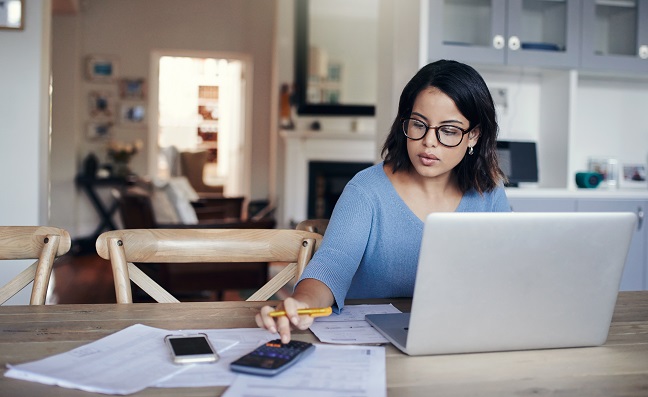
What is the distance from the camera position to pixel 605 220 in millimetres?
975

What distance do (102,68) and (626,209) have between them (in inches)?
228

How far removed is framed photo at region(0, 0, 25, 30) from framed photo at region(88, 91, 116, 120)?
14.3 feet

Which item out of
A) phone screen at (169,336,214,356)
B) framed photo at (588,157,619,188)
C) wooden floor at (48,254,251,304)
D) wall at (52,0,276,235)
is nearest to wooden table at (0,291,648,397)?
phone screen at (169,336,214,356)

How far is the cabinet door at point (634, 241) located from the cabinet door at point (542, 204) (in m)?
0.07

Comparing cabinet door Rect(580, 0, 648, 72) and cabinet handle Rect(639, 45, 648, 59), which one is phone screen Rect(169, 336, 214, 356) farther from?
cabinet handle Rect(639, 45, 648, 59)

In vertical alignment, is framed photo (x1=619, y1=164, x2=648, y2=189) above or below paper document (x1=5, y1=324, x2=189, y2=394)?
above

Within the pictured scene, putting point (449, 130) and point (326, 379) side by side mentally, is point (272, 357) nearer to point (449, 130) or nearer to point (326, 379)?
point (326, 379)

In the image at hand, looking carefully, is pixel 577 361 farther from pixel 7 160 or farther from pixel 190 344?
pixel 7 160

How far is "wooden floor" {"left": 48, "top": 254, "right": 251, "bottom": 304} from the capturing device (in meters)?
4.61

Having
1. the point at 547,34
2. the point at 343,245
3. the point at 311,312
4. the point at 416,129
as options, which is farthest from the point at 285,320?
the point at 547,34

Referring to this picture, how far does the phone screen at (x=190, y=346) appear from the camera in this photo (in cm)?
97

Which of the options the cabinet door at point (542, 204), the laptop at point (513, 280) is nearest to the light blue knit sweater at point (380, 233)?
the laptop at point (513, 280)

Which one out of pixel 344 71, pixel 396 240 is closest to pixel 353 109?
→ pixel 344 71

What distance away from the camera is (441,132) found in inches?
60.7
